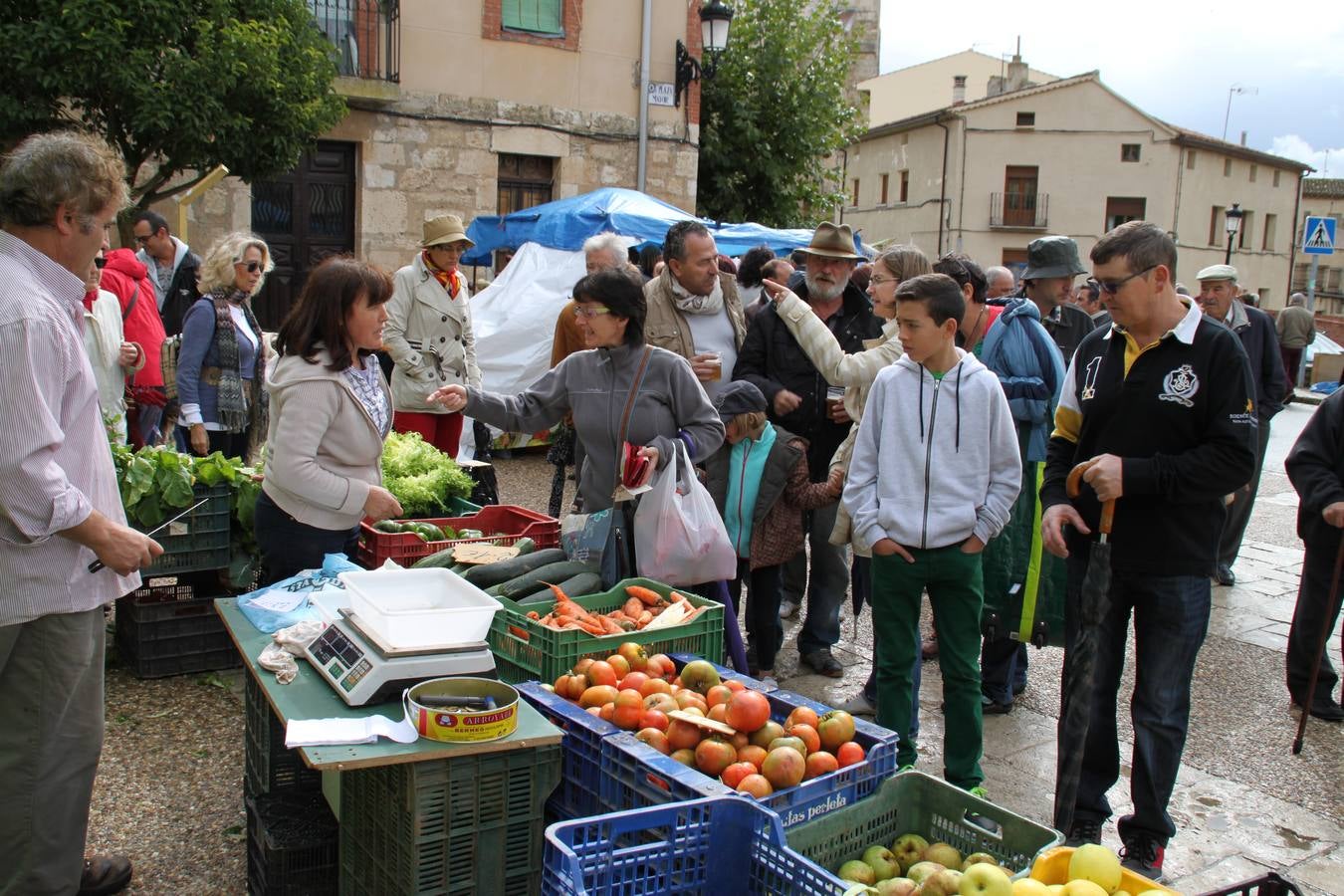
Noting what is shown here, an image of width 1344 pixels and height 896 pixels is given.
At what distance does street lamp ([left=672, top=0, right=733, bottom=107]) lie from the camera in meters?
15.1

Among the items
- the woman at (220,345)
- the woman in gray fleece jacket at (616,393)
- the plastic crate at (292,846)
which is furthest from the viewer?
the woman at (220,345)

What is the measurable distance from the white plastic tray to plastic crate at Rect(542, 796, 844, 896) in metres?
0.77

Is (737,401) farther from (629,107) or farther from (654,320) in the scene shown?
(629,107)

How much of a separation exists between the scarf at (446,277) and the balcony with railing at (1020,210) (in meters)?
39.0

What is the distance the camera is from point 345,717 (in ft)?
9.49

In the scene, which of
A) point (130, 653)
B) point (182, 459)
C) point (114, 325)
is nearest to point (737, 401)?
point (182, 459)

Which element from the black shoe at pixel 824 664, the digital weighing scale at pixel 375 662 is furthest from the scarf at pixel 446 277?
the digital weighing scale at pixel 375 662

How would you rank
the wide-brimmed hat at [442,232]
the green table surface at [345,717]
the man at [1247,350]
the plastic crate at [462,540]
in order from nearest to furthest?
the green table surface at [345,717], the plastic crate at [462,540], the wide-brimmed hat at [442,232], the man at [1247,350]

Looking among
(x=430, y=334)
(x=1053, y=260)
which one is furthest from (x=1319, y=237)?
(x=430, y=334)

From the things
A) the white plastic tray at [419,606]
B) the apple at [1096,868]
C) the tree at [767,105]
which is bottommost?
the apple at [1096,868]

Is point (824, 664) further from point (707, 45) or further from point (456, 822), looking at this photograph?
point (707, 45)

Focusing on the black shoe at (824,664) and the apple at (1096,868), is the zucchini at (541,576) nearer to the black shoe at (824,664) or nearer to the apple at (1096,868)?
the black shoe at (824,664)

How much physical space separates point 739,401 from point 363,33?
1247 cm

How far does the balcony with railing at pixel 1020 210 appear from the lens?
42781 millimetres
